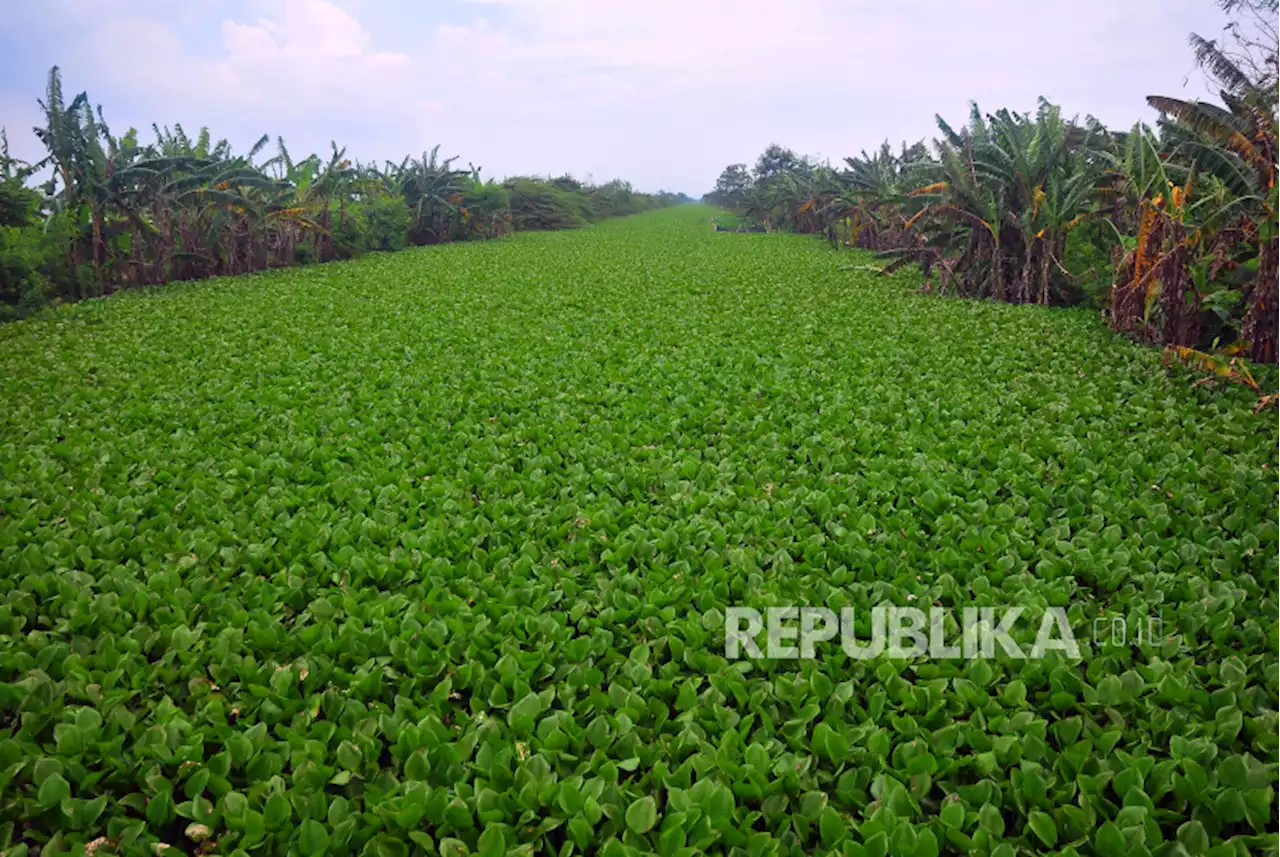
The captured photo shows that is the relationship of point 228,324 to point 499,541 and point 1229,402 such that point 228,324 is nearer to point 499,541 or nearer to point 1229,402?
point 499,541

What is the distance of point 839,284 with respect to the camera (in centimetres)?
1140

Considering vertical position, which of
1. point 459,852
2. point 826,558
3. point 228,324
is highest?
point 228,324

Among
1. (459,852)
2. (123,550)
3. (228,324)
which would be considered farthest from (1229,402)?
(228,324)

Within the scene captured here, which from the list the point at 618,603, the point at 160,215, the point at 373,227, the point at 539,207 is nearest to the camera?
the point at 618,603

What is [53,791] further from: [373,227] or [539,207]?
[539,207]

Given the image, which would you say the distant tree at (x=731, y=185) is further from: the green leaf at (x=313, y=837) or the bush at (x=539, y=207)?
the green leaf at (x=313, y=837)

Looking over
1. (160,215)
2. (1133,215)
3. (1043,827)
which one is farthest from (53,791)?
(160,215)

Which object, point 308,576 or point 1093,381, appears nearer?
point 308,576

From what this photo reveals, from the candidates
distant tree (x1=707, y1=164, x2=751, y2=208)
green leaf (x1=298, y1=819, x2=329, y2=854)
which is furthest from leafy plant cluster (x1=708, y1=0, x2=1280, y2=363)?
distant tree (x1=707, y1=164, x2=751, y2=208)

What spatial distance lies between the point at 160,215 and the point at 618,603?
13.0m

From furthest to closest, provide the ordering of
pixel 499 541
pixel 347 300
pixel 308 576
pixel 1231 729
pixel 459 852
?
pixel 347 300 < pixel 499 541 < pixel 308 576 < pixel 1231 729 < pixel 459 852

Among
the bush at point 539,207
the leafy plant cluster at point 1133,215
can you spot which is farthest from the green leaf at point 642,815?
the bush at point 539,207

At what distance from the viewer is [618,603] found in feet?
9.39

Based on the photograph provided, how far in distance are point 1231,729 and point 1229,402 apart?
3922mm
